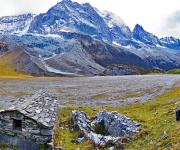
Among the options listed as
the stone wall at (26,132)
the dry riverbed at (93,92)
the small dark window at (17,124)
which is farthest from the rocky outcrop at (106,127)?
the dry riverbed at (93,92)

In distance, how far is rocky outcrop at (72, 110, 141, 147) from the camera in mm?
34188

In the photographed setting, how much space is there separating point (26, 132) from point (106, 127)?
14.2 metres

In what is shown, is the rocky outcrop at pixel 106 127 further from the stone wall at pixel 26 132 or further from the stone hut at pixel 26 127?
the stone wall at pixel 26 132

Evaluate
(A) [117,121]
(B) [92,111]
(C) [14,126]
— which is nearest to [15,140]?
(C) [14,126]

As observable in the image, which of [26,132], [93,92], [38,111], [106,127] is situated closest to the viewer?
[26,132]

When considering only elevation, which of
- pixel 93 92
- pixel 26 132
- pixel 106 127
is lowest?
pixel 106 127

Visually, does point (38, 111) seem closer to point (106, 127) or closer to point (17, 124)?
point (17, 124)

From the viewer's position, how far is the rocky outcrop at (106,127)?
3419cm

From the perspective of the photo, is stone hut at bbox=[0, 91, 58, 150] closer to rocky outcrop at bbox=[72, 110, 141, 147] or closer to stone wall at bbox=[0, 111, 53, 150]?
stone wall at bbox=[0, 111, 53, 150]

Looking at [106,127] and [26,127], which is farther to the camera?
[106,127]

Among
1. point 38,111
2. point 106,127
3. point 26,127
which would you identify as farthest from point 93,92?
point 26,127

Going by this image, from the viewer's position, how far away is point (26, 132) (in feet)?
96.2

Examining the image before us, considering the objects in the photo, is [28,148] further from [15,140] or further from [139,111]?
[139,111]

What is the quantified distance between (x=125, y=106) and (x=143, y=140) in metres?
34.5
